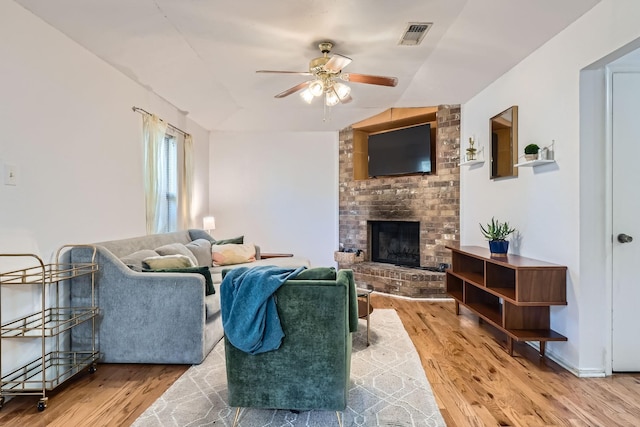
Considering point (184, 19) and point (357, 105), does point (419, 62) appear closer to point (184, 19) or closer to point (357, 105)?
point (357, 105)

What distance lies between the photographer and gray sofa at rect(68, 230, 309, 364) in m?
2.66

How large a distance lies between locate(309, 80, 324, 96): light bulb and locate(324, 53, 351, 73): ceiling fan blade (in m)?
0.24

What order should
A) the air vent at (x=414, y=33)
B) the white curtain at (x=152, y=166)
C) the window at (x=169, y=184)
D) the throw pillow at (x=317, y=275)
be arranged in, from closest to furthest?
the throw pillow at (x=317, y=275), the air vent at (x=414, y=33), the white curtain at (x=152, y=166), the window at (x=169, y=184)

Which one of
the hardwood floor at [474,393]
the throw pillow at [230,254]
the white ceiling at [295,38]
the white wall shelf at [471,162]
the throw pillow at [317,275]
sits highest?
the white ceiling at [295,38]

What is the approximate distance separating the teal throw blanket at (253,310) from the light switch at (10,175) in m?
1.59

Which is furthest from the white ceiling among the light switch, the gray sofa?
the gray sofa

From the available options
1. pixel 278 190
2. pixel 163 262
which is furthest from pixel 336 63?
pixel 278 190

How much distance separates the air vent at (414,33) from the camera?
2.89 metres

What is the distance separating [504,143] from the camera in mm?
3607

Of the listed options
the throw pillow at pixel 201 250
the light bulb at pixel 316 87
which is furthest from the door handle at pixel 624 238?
the throw pillow at pixel 201 250

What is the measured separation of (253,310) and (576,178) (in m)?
2.49

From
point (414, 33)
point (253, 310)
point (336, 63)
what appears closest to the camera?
point (253, 310)

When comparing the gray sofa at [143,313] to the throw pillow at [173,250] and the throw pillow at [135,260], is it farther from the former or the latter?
the throw pillow at [173,250]

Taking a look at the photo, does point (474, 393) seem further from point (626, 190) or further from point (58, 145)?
point (58, 145)
